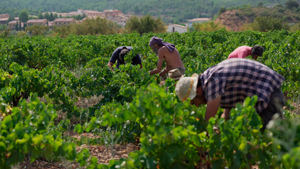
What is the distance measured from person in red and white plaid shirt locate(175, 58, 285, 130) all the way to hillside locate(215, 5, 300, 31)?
250 ft

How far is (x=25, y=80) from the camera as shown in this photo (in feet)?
15.5

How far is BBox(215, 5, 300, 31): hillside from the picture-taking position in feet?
252

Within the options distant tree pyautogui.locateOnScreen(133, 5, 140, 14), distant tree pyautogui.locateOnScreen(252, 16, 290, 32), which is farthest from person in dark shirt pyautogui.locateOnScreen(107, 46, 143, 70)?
distant tree pyautogui.locateOnScreen(133, 5, 140, 14)

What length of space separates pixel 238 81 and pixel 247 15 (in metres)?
82.7

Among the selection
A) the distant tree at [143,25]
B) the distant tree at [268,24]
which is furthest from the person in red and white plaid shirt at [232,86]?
the distant tree at [268,24]

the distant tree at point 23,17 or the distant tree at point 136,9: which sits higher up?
the distant tree at point 136,9

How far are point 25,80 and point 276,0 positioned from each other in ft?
466

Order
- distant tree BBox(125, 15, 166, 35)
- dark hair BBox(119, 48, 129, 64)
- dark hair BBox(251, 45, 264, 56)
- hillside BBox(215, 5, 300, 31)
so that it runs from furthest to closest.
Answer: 1. hillside BBox(215, 5, 300, 31)
2. distant tree BBox(125, 15, 166, 35)
3. dark hair BBox(119, 48, 129, 64)
4. dark hair BBox(251, 45, 264, 56)

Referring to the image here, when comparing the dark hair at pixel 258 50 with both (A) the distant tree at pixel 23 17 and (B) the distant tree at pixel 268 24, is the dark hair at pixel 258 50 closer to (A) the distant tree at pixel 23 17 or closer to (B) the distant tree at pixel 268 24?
(B) the distant tree at pixel 268 24

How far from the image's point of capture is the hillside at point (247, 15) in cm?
7684

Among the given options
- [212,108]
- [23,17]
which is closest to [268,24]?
[212,108]

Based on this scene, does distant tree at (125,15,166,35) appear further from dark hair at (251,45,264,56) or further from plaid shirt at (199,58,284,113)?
plaid shirt at (199,58,284,113)

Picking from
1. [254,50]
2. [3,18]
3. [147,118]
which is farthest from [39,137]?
[3,18]

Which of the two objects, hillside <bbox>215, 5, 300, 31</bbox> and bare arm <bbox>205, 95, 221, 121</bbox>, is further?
hillside <bbox>215, 5, 300, 31</bbox>
